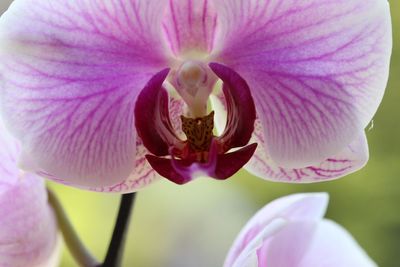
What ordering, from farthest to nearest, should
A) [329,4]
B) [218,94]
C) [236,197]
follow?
1. [236,197]
2. [218,94]
3. [329,4]

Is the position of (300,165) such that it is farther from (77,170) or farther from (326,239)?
(77,170)

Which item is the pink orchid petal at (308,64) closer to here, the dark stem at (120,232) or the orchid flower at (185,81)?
the orchid flower at (185,81)

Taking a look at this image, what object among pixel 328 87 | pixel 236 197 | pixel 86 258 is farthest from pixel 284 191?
pixel 328 87

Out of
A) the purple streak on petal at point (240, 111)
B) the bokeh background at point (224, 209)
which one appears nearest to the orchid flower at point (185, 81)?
the purple streak on petal at point (240, 111)

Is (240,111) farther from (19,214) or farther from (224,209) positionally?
(224,209)

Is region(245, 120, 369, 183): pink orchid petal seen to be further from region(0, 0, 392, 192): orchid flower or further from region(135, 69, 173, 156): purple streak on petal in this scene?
region(135, 69, 173, 156): purple streak on petal

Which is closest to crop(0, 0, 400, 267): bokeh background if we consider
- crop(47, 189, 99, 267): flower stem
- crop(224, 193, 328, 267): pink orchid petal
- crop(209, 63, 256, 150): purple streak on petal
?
crop(47, 189, 99, 267): flower stem

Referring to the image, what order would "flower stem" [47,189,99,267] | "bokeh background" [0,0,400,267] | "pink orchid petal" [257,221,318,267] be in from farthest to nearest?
"bokeh background" [0,0,400,267] < "flower stem" [47,189,99,267] < "pink orchid petal" [257,221,318,267]
